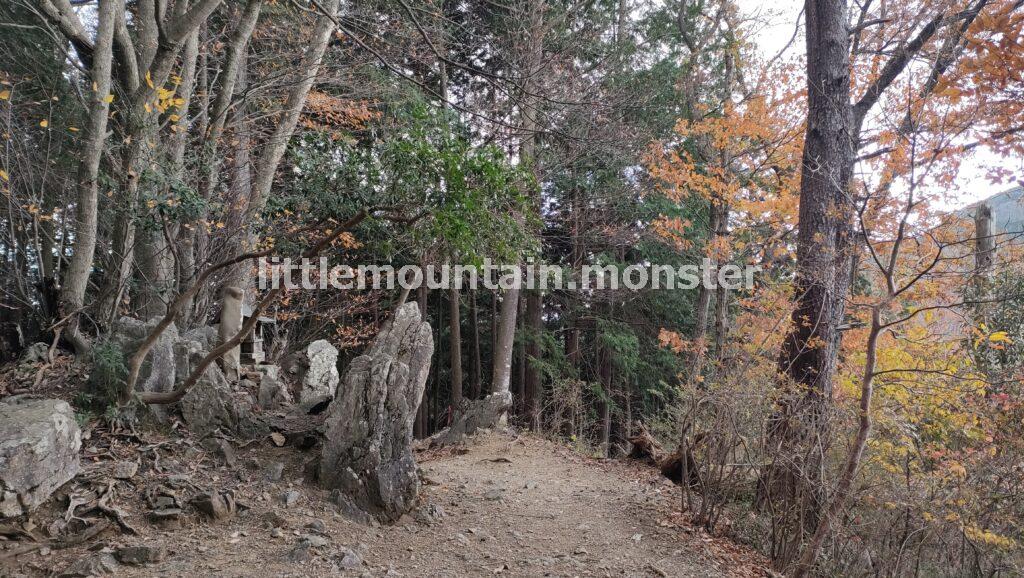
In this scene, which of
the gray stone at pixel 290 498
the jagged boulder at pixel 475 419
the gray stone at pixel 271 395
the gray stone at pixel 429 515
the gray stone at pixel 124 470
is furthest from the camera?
the jagged boulder at pixel 475 419

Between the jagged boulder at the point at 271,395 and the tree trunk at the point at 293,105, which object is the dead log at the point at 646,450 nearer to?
the jagged boulder at the point at 271,395

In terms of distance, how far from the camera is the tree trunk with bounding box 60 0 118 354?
15.0 feet

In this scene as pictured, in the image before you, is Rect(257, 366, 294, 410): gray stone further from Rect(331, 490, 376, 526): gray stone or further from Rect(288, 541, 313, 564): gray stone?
Rect(288, 541, 313, 564): gray stone

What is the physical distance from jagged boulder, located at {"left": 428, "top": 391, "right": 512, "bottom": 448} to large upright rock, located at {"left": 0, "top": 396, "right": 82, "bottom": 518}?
491 cm

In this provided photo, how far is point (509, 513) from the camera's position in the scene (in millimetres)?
4738

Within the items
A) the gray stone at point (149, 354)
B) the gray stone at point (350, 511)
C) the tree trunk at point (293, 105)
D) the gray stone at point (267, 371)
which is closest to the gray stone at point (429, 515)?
the gray stone at point (350, 511)

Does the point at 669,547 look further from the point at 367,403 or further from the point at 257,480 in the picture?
the point at 257,480

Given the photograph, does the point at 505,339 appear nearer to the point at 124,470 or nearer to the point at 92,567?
the point at 124,470

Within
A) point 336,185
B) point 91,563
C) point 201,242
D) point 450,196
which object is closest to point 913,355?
point 450,196

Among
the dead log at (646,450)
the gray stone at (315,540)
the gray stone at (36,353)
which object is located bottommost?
the dead log at (646,450)

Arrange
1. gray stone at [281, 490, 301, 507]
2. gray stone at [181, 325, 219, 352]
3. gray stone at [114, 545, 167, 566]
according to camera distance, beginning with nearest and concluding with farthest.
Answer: gray stone at [114, 545, 167, 566], gray stone at [281, 490, 301, 507], gray stone at [181, 325, 219, 352]

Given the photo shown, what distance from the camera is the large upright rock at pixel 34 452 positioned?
2.84m

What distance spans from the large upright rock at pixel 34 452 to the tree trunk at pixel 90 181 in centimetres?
159

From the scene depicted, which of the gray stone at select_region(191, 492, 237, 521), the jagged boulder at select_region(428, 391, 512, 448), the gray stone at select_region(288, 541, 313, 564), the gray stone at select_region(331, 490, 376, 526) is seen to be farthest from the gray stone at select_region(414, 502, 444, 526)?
the jagged boulder at select_region(428, 391, 512, 448)
